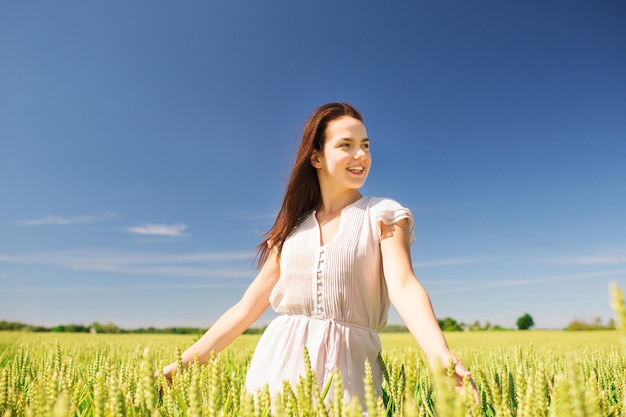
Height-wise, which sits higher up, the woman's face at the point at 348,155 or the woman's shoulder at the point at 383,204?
the woman's face at the point at 348,155

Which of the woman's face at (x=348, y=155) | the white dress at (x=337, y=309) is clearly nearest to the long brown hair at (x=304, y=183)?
the woman's face at (x=348, y=155)

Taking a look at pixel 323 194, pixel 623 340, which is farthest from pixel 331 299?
pixel 623 340

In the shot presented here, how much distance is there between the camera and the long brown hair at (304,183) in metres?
3.13

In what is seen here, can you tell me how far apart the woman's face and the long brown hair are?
0.61 ft

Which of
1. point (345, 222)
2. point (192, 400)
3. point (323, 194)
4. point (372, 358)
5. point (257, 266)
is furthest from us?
point (257, 266)

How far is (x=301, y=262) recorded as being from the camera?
2.71 meters

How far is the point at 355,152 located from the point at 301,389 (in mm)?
1901

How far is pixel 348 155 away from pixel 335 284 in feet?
2.58

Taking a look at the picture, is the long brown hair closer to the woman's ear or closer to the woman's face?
the woman's ear

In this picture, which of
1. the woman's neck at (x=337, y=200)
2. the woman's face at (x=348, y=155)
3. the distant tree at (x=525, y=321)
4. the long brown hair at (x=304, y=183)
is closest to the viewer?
the woman's face at (x=348, y=155)

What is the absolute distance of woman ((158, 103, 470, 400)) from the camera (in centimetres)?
237

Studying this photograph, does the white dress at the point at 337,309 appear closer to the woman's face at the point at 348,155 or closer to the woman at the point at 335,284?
the woman at the point at 335,284

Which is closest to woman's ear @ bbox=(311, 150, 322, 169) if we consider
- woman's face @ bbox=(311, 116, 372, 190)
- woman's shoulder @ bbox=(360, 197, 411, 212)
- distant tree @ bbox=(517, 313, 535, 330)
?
woman's face @ bbox=(311, 116, 372, 190)

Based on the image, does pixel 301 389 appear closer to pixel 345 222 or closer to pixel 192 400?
pixel 192 400
